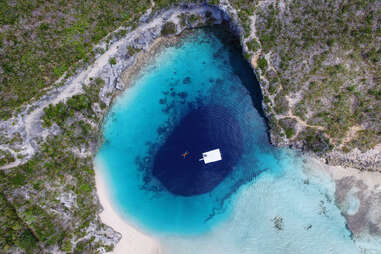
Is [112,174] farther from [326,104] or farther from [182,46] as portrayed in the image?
[326,104]

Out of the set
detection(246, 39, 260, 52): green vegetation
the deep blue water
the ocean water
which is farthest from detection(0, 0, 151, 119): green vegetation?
the deep blue water

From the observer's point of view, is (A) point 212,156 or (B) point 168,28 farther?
(A) point 212,156

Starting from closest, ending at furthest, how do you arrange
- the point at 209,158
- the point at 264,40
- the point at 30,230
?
the point at 30,230
the point at 264,40
the point at 209,158

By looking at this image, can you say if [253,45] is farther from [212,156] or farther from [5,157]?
[5,157]

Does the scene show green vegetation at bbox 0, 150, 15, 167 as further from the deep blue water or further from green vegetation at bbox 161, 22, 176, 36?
green vegetation at bbox 161, 22, 176, 36

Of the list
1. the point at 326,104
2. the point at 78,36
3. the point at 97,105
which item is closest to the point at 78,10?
the point at 78,36


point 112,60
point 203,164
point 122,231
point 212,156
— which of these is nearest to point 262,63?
point 212,156
